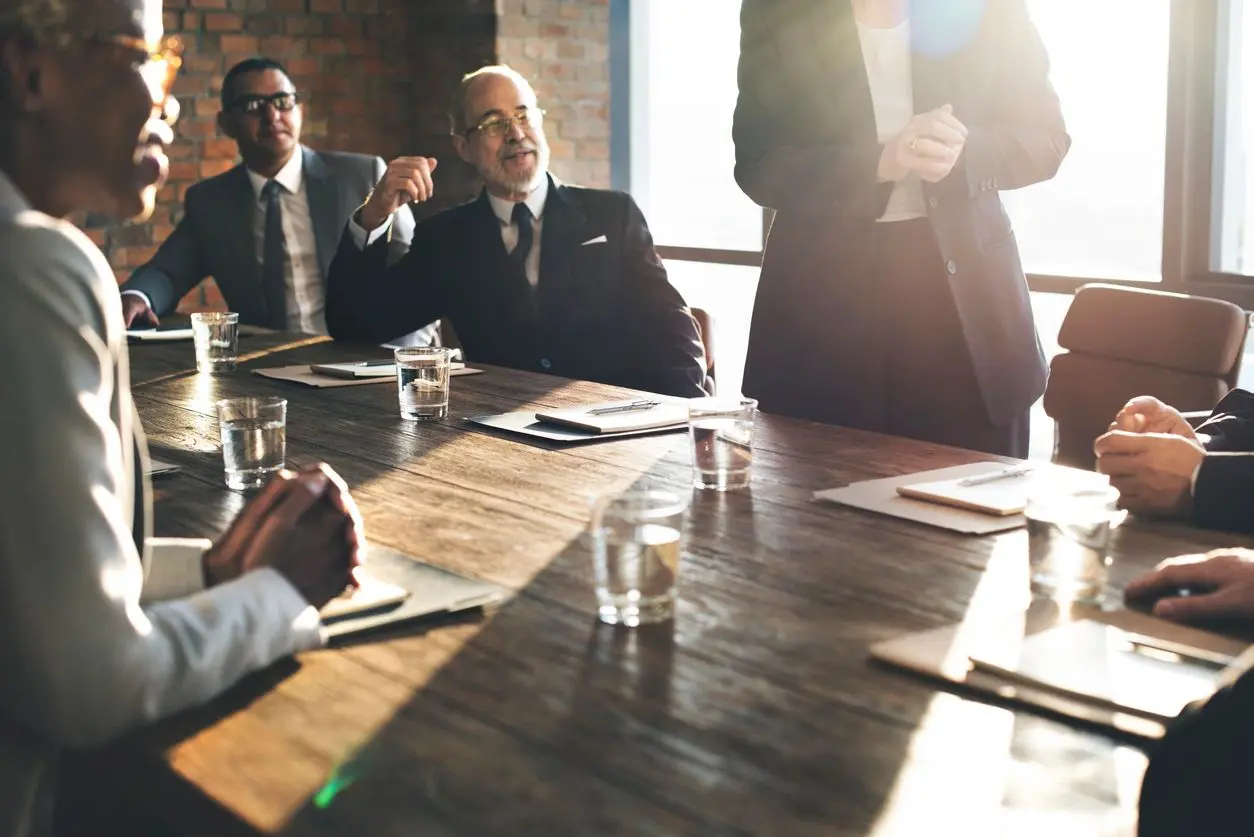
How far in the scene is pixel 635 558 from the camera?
1.23 m

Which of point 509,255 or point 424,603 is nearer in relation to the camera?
point 424,603

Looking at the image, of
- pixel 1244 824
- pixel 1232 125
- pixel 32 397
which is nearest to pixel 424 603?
pixel 32 397

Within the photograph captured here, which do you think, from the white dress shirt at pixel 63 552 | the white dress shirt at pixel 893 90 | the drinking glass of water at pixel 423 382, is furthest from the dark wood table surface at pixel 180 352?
the white dress shirt at pixel 63 552

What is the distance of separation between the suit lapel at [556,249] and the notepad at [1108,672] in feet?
7.82

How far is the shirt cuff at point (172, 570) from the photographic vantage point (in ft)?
4.32

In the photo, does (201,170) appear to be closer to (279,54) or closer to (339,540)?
(279,54)

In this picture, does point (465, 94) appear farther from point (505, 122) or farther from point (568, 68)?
point (568, 68)

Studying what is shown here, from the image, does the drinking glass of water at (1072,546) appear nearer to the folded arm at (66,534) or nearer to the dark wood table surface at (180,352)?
the folded arm at (66,534)

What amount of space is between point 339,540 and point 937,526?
2.20 ft

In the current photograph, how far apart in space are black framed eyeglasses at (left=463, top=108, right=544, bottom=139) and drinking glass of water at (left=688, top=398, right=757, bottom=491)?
6.15 feet

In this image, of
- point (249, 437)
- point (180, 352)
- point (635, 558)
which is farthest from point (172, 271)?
point (635, 558)

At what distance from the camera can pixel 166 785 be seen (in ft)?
3.14

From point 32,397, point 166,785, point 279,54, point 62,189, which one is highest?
point 279,54

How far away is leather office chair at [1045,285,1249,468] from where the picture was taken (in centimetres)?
250
